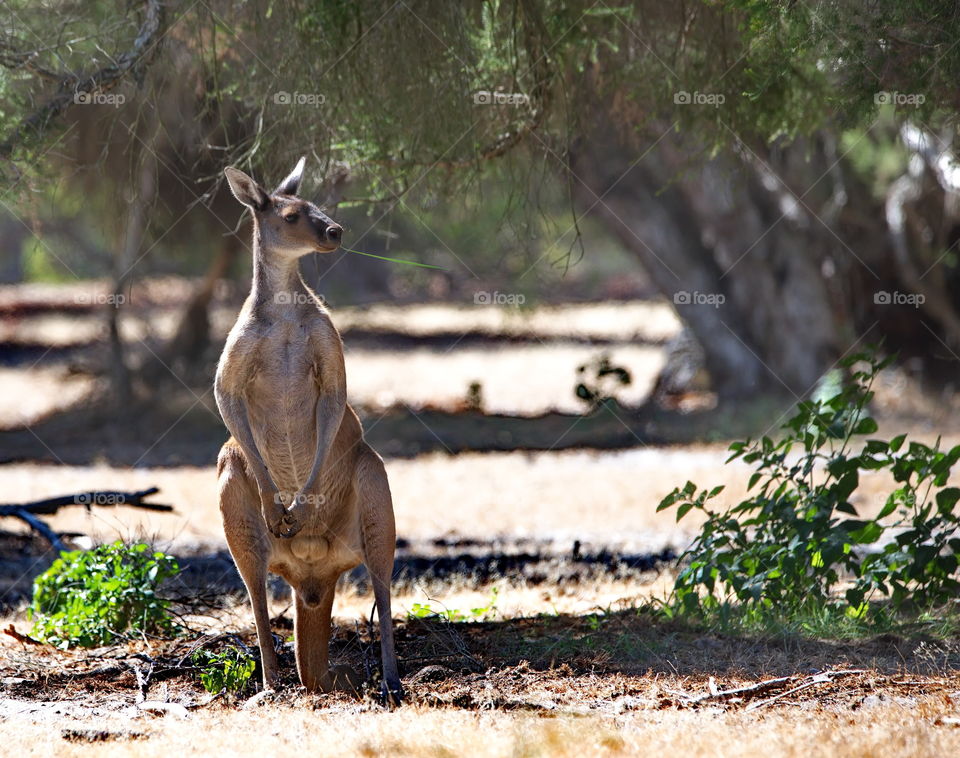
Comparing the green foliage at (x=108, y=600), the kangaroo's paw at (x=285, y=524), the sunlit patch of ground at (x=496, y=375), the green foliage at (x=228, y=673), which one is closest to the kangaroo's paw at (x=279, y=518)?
the kangaroo's paw at (x=285, y=524)

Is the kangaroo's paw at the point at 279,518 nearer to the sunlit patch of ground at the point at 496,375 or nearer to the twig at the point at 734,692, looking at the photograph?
the twig at the point at 734,692

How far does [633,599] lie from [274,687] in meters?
2.26

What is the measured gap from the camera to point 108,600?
5.92 m

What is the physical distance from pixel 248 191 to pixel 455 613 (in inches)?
97.8

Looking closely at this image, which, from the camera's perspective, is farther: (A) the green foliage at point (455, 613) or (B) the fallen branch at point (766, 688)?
(A) the green foliage at point (455, 613)

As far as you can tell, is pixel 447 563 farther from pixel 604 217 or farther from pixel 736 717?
pixel 604 217

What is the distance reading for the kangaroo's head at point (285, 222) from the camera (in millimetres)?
Answer: 5008

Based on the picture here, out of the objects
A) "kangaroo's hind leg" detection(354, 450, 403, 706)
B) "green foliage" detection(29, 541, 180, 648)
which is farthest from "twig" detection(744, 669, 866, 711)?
"green foliage" detection(29, 541, 180, 648)

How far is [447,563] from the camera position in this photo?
8.06m

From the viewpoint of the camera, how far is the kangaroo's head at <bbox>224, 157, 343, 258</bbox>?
5.01 m

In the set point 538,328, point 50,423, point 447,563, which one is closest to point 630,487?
point 447,563

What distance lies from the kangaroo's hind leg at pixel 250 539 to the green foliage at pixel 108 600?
1123mm

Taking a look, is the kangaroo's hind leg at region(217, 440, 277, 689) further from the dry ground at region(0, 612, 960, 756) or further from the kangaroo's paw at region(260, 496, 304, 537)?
the dry ground at region(0, 612, 960, 756)

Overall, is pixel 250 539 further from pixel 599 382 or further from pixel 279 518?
pixel 599 382
